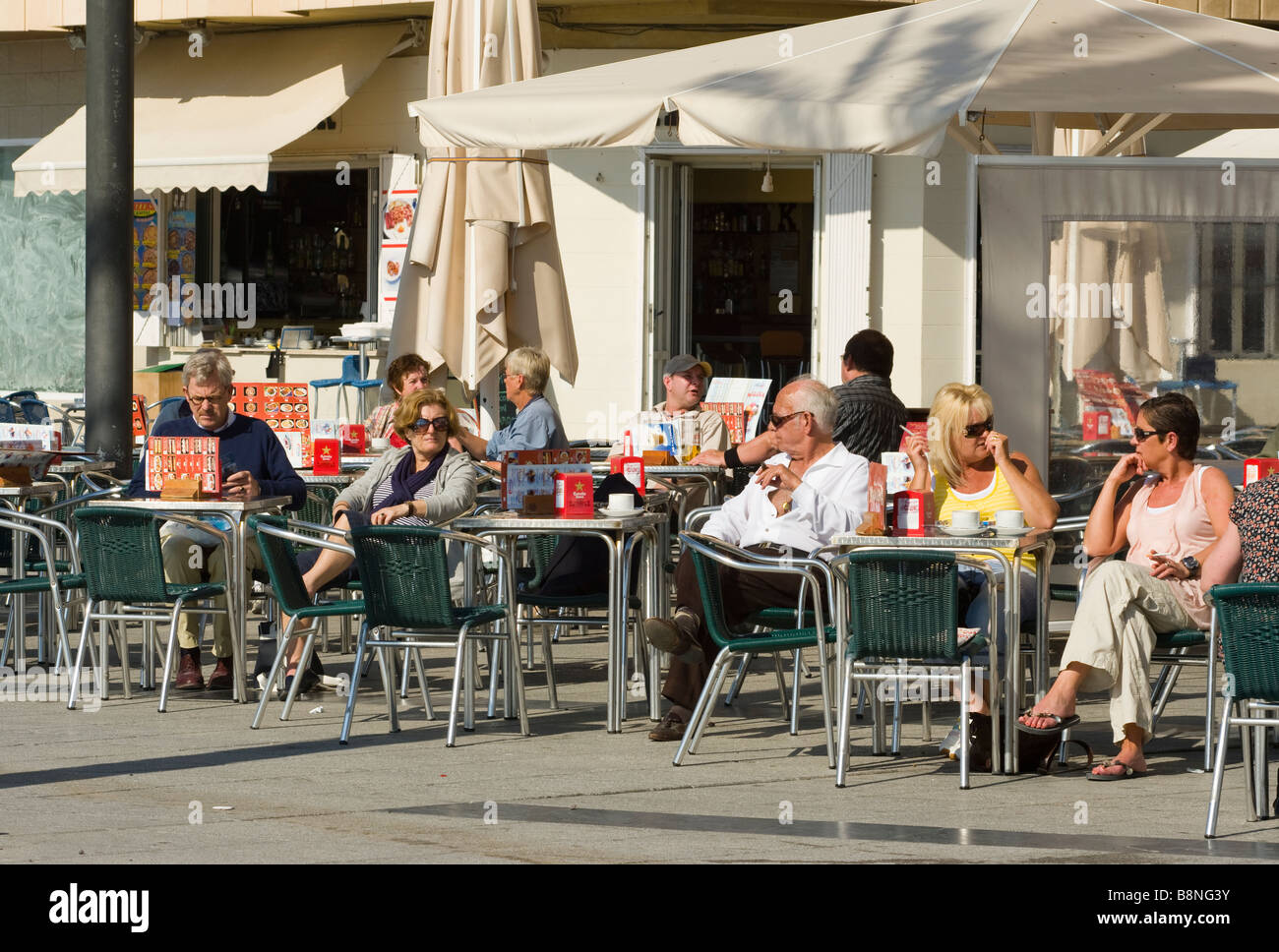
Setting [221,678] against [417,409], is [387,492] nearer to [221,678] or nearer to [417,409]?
[417,409]

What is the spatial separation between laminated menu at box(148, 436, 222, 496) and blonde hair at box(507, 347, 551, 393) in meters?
2.10

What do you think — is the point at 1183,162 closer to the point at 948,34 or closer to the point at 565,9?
the point at 948,34

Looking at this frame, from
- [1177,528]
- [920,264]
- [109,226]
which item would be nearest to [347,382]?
[109,226]

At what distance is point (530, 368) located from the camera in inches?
428

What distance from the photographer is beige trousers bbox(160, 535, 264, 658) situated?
377 inches

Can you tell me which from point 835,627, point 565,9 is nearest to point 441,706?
point 835,627

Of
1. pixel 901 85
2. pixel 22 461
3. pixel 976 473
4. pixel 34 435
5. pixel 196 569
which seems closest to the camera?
pixel 976 473

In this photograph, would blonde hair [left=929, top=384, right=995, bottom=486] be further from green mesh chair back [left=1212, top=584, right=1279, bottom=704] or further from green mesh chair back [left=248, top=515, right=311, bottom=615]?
green mesh chair back [left=248, top=515, right=311, bottom=615]

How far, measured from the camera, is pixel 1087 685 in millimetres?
7633

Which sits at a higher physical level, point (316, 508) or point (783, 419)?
point (783, 419)

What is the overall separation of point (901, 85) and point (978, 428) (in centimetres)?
179

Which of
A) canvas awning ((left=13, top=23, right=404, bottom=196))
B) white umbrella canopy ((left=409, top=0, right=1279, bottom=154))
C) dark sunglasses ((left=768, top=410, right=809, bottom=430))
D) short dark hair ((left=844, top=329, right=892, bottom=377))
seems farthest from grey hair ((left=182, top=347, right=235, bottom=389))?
canvas awning ((left=13, top=23, right=404, bottom=196))

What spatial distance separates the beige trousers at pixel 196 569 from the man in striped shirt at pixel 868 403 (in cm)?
267
